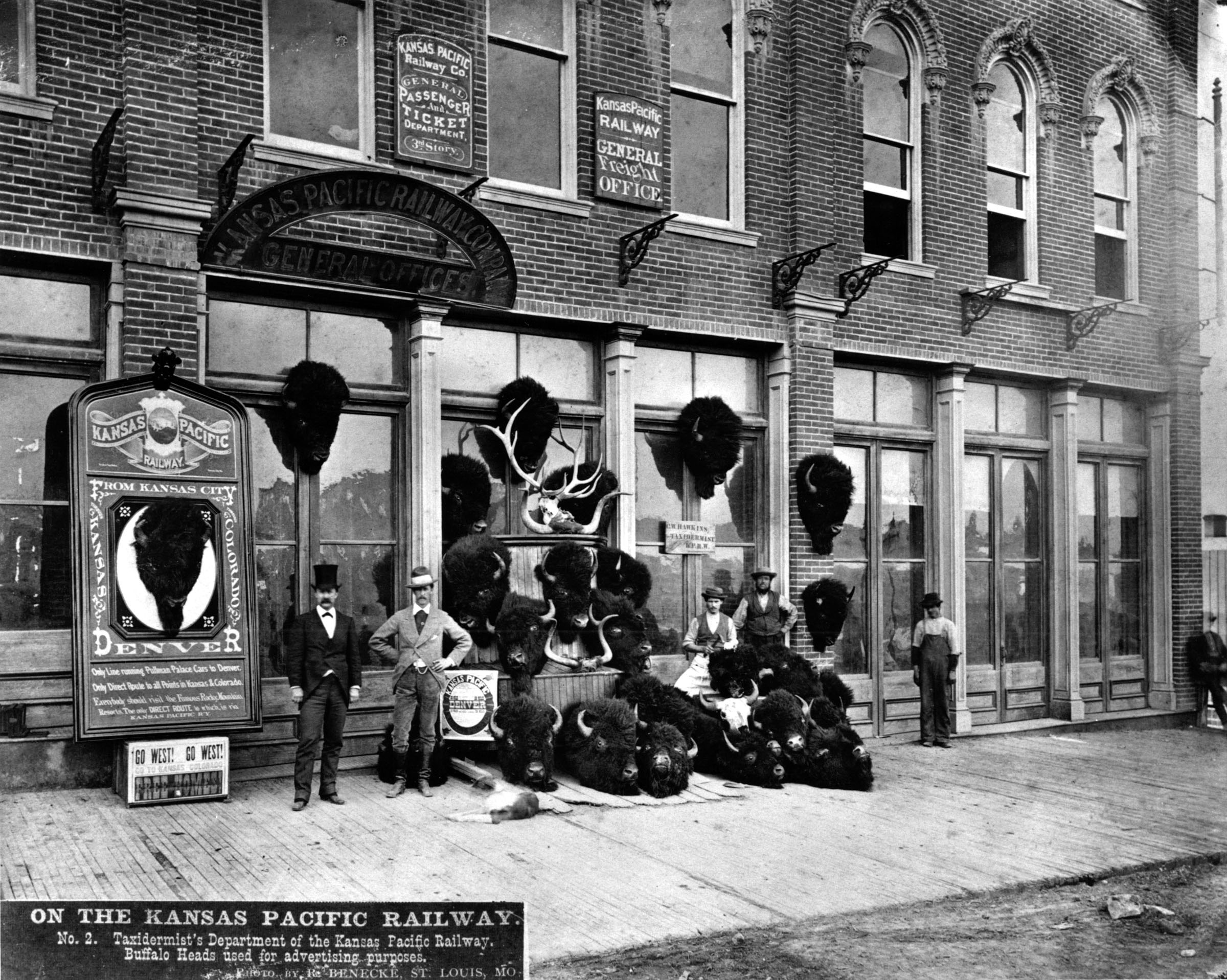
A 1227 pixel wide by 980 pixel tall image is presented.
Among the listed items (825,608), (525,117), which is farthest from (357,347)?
(825,608)

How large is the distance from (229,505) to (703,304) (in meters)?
5.57

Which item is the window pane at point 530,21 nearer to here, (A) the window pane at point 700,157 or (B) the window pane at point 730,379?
(A) the window pane at point 700,157

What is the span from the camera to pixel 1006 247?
15.1 meters

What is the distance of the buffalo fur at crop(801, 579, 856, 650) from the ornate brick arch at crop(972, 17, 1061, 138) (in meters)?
6.62

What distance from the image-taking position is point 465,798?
896 centimetres

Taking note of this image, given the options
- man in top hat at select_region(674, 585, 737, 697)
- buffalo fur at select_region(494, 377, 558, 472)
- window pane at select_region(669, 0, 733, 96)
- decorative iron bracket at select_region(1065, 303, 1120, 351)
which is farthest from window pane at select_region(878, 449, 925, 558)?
buffalo fur at select_region(494, 377, 558, 472)

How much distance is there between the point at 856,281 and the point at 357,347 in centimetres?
590

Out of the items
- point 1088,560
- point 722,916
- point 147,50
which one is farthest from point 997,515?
point 147,50

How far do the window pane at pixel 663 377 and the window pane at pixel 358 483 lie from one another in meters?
2.84

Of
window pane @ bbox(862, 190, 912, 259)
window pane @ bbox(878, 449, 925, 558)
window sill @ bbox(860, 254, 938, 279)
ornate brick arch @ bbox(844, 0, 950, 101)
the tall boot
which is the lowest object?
the tall boot

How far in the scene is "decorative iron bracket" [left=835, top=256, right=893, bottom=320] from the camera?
13.1m

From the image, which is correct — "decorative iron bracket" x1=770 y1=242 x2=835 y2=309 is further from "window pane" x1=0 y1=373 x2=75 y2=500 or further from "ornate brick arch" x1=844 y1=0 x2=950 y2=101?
"window pane" x1=0 y1=373 x2=75 y2=500

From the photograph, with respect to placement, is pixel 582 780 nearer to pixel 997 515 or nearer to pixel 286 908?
pixel 286 908

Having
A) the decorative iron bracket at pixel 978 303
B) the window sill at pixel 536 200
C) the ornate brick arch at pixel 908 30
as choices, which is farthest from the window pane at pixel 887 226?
the window sill at pixel 536 200
